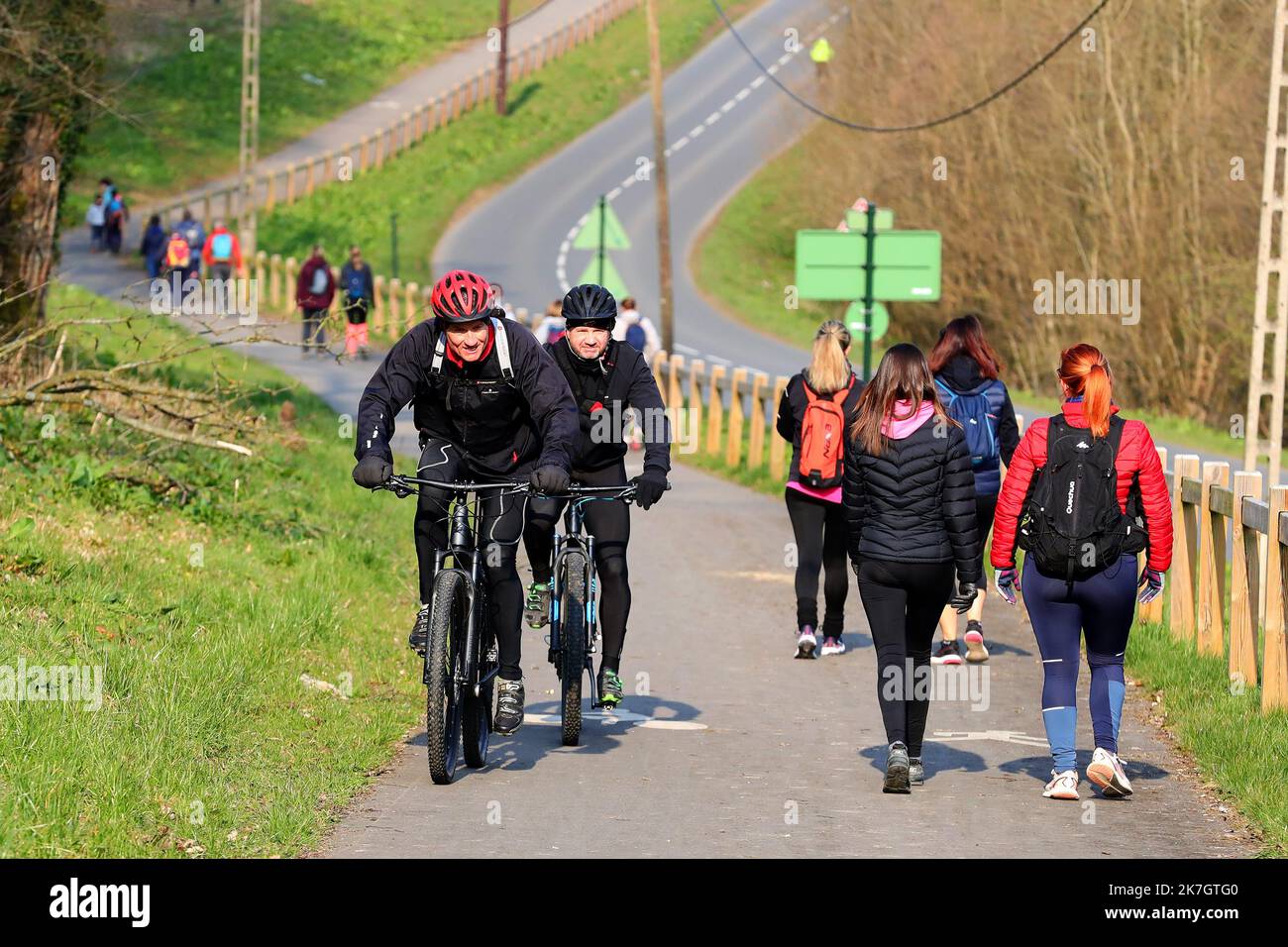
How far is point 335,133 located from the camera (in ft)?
195

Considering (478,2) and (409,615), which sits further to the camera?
→ (478,2)

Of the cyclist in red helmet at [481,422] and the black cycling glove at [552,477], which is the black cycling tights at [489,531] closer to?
the cyclist in red helmet at [481,422]

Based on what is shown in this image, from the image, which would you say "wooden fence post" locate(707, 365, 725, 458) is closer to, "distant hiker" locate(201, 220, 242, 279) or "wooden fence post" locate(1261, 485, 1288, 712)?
"wooden fence post" locate(1261, 485, 1288, 712)

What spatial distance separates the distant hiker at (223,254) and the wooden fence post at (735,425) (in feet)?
56.2

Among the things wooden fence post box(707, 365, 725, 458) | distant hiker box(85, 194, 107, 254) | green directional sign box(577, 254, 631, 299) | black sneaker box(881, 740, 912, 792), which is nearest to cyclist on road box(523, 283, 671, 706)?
black sneaker box(881, 740, 912, 792)

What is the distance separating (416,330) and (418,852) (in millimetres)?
2416

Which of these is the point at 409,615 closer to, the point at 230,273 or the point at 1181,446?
the point at 1181,446

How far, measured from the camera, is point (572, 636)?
8.89m

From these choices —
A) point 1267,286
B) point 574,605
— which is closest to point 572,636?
point 574,605

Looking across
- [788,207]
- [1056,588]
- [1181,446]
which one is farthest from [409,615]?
[788,207]

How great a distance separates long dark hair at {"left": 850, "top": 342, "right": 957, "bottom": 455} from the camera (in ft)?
28.2

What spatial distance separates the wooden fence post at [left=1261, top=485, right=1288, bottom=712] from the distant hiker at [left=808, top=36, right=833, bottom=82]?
126 ft

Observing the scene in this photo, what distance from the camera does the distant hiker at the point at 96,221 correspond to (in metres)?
45.7

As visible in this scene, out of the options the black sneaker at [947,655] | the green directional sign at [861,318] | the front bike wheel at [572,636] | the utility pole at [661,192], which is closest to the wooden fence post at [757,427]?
the green directional sign at [861,318]
